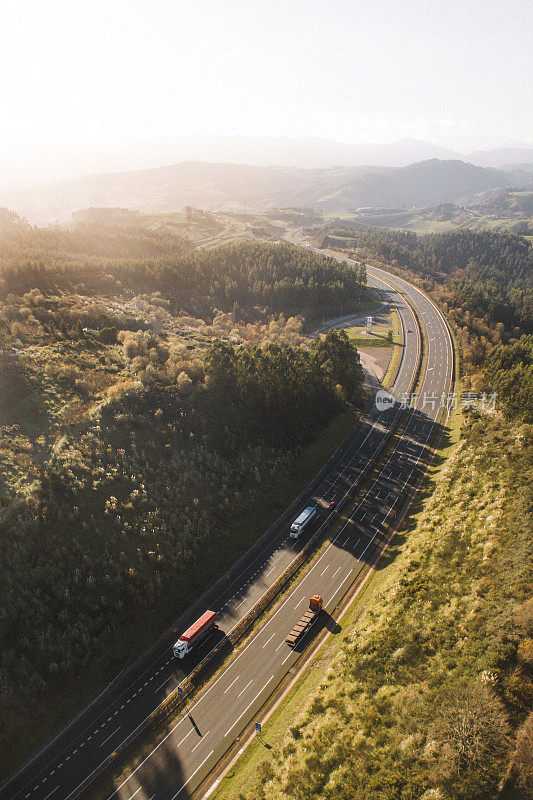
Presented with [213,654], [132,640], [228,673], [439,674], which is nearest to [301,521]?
[213,654]

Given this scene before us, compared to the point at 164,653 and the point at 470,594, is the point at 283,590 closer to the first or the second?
the point at 164,653

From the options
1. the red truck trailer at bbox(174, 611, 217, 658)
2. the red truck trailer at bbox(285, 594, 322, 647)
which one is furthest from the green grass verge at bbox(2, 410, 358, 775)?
the red truck trailer at bbox(285, 594, 322, 647)

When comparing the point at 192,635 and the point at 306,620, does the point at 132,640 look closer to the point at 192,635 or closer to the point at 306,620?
the point at 192,635

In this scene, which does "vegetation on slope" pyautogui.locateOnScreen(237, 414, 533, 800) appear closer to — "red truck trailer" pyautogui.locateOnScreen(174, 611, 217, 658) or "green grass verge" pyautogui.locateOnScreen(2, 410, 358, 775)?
"red truck trailer" pyautogui.locateOnScreen(174, 611, 217, 658)

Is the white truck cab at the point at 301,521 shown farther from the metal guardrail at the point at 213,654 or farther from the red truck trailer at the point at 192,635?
the red truck trailer at the point at 192,635

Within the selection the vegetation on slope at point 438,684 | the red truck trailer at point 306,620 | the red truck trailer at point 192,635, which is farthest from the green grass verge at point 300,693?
the red truck trailer at point 192,635

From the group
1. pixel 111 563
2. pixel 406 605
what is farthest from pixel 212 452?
pixel 406 605
